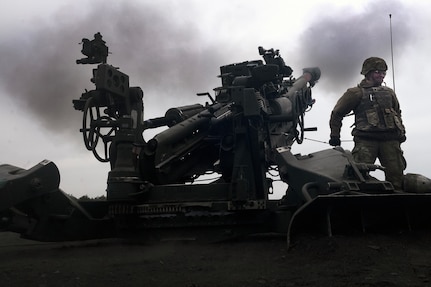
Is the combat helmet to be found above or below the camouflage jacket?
above

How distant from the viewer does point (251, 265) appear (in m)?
4.29

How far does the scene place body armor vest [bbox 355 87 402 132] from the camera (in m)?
6.27

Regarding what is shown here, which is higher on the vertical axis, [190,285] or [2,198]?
[2,198]

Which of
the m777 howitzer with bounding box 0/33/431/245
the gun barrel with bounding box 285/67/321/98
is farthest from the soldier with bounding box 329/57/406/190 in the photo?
the gun barrel with bounding box 285/67/321/98

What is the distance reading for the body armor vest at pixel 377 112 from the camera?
Answer: 20.6 feet

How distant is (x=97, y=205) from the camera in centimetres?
683

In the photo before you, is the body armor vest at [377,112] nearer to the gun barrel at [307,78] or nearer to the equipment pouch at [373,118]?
the equipment pouch at [373,118]

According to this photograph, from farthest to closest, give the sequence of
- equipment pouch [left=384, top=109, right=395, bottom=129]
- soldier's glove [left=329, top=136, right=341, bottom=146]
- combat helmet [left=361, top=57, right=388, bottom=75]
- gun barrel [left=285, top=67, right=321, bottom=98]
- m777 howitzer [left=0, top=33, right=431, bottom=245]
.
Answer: gun barrel [left=285, top=67, right=321, bottom=98], soldier's glove [left=329, top=136, right=341, bottom=146], combat helmet [left=361, top=57, right=388, bottom=75], equipment pouch [left=384, top=109, right=395, bottom=129], m777 howitzer [left=0, top=33, right=431, bottom=245]

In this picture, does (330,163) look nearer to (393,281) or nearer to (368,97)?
(368,97)

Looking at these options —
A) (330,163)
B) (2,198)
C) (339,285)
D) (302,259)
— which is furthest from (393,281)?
(2,198)

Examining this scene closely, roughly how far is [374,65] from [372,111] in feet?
1.82

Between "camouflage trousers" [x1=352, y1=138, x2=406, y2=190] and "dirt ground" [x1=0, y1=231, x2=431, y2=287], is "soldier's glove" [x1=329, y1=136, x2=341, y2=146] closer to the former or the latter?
"camouflage trousers" [x1=352, y1=138, x2=406, y2=190]

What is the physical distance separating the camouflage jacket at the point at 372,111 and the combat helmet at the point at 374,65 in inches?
6.3

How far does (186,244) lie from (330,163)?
1.78 m
